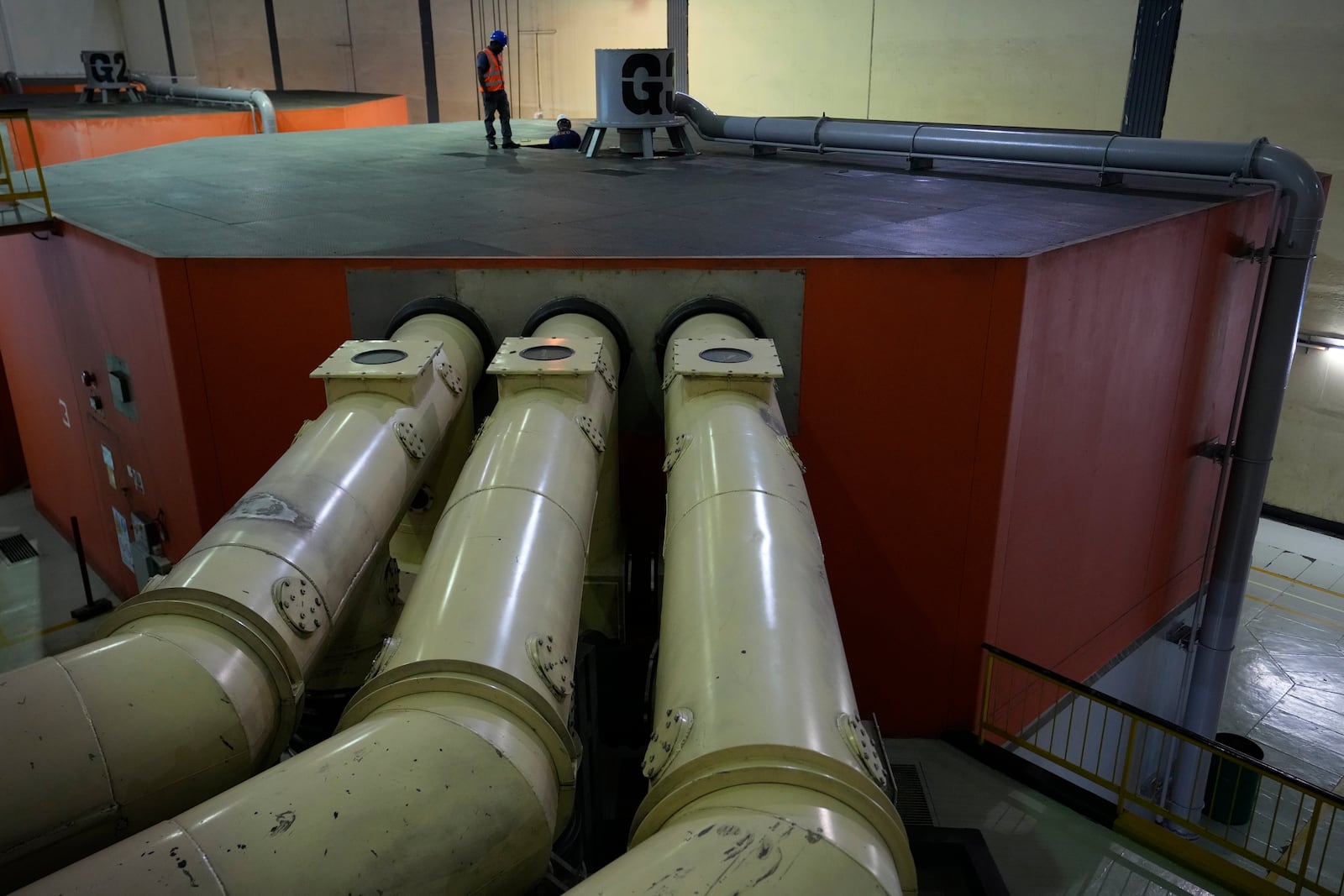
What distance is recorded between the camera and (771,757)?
8.86 ft

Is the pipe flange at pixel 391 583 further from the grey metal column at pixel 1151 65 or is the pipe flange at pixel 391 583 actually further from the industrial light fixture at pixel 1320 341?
the industrial light fixture at pixel 1320 341

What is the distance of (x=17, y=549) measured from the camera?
1137 cm

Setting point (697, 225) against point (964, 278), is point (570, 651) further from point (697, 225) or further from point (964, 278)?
point (697, 225)

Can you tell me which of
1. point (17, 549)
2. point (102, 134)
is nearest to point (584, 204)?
point (17, 549)

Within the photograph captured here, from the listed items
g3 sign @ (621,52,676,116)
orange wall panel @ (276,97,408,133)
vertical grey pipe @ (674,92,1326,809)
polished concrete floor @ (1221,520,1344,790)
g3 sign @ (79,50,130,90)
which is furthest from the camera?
g3 sign @ (79,50,130,90)

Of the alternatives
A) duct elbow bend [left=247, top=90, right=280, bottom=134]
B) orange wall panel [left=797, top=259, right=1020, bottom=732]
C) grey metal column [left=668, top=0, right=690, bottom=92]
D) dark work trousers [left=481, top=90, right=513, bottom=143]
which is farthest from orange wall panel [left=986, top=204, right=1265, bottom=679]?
duct elbow bend [left=247, top=90, right=280, bottom=134]

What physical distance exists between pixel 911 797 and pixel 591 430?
10.4 ft

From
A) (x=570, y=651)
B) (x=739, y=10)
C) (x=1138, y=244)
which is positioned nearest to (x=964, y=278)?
(x=1138, y=244)

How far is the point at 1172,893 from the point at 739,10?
54.8 feet

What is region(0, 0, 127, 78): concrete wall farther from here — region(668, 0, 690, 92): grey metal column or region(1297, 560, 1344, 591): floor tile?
region(1297, 560, 1344, 591): floor tile

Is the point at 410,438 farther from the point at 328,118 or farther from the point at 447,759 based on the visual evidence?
the point at 328,118

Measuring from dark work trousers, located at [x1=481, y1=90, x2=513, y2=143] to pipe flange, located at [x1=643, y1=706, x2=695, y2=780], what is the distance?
10400mm

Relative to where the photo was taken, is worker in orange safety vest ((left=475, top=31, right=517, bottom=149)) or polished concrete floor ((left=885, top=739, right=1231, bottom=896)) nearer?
polished concrete floor ((left=885, top=739, right=1231, bottom=896))

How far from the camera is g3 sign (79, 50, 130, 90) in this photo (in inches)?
721
